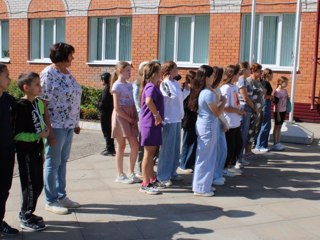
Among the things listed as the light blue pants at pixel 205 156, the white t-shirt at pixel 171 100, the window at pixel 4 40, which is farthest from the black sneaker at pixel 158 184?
the window at pixel 4 40

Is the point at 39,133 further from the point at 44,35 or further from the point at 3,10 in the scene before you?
the point at 3,10

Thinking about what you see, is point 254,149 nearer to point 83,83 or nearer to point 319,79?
point 319,79

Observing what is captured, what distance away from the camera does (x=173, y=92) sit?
611 centimetres

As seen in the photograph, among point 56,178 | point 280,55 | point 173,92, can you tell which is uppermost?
point 280,55

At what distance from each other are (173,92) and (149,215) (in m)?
1.79

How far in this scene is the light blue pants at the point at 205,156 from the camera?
5.78m

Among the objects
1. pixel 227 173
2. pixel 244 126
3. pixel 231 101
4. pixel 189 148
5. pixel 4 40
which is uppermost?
pixel 4 40

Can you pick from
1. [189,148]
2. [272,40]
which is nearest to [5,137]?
[189,148]

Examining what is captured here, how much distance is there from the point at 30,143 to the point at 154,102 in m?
1.80

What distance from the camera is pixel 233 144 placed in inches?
273

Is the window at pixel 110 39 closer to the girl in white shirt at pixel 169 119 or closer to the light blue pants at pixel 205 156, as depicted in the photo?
the girl in white shirt at pixel 169 119

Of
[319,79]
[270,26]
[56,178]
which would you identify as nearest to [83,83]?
[270,26]

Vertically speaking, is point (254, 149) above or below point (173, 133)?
below

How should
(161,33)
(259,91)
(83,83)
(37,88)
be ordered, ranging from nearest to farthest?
(37,88) → (259,91) → (161,33) → (83,83)
